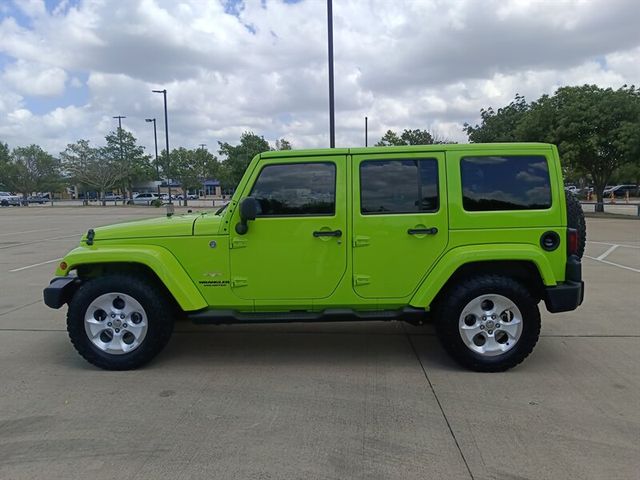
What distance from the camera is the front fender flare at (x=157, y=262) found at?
13.3 feet

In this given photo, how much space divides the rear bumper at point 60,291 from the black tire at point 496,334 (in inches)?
130

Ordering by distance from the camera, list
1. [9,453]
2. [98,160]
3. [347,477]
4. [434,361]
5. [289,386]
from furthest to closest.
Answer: [98,160] < [434,361] < [289,386] < [9,453] < [347,477]

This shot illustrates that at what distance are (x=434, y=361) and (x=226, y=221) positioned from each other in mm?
2285

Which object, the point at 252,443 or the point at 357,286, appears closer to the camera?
the point at 252,443

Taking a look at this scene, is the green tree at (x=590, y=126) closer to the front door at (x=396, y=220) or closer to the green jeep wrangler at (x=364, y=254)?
the green jeep wrangler at (x=364, y=254)

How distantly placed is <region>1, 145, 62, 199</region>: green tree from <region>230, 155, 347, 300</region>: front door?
64898 millimetres

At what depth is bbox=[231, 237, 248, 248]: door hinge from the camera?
407 cm

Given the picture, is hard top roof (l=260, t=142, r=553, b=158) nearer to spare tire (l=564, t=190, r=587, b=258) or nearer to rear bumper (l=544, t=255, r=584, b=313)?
spare tire (l=564, t=190, r=587, b=258)

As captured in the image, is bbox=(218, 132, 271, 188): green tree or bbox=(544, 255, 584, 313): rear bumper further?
bbox=(218, 132, 271, 188): green tree

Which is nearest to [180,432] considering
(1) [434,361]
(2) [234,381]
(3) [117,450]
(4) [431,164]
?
(3) [117,450]

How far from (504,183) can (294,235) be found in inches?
72.8

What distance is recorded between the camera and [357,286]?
13.5ft

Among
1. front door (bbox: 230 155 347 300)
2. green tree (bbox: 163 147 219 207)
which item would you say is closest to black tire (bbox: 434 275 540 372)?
front door (bbox: 230 155 347 300)

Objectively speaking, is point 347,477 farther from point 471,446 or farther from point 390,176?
point 390,176
